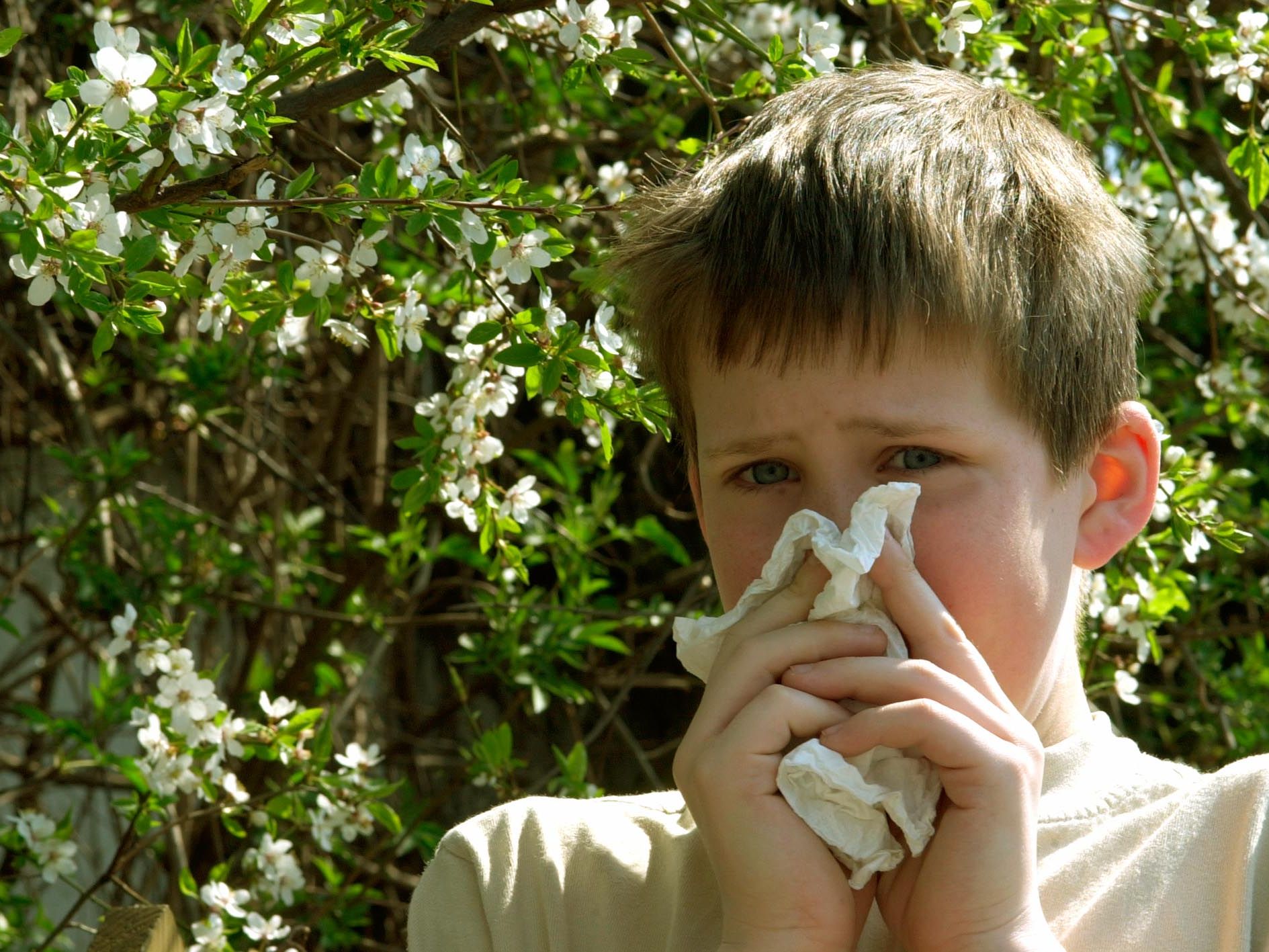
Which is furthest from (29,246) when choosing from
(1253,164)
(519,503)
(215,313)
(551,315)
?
(1253,164)

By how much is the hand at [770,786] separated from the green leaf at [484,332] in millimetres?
562

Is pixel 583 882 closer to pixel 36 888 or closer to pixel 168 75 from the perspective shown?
pixel 168 75

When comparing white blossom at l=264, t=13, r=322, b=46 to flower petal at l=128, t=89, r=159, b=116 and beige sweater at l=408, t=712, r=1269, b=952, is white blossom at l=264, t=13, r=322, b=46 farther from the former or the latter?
beige sweater at l=408, t=712, r=1269, b=952

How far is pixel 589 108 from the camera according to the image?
289cm

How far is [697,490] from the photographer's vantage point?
1.70 metres

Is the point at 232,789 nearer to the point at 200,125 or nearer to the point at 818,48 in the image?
the point at 200,125

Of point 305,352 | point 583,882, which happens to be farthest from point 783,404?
point 305,352

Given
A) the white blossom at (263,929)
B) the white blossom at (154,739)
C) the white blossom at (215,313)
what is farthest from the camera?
the white blossom at (263,929)

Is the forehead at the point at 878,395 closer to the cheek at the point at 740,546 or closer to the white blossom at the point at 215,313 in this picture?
the cheek at the point at 740,546

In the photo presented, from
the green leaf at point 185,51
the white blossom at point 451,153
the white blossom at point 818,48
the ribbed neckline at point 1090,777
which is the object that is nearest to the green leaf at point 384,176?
the white blossom at point 451,153

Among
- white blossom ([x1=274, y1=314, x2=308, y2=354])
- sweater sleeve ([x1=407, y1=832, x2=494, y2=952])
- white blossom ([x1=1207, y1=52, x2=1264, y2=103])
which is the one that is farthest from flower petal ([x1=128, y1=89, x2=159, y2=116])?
white blossom ([x1=1207, y1=52, x2=1264, y2=103])

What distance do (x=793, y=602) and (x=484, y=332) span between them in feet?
1.90

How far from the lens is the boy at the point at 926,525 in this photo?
1301 mm

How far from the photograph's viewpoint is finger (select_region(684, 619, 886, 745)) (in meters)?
1.33
